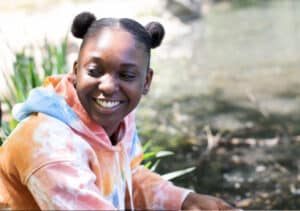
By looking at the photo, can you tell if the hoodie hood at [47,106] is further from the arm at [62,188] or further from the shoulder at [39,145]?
the arm at [62,188]

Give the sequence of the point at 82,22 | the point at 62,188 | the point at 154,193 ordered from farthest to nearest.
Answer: the point at 154,193 → the point at 82,22 → the point at 62,188

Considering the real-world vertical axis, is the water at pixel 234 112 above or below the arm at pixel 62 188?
below

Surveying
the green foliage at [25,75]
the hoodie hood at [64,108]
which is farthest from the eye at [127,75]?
the green foliage at [25,75]

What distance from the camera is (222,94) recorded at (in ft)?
17.1

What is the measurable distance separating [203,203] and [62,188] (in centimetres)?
63

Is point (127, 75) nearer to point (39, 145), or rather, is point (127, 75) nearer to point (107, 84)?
point (107, 84)

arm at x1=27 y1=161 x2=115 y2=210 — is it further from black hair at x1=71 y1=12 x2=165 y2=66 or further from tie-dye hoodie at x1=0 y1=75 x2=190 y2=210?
black hair at x1=71 y1=12 x2=165 y2=66

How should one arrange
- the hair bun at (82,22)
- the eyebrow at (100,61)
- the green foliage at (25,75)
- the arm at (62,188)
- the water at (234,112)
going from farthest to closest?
the water at (234,112)
the green foliage at (25,75)
the hair bun at (82,22)
the eyebrow at (100,61)
the arm at (62,188)

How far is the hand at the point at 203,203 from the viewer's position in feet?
6.26

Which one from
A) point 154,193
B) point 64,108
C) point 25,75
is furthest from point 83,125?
point 25,75

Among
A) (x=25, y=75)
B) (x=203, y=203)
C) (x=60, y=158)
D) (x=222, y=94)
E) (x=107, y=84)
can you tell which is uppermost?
(x=107, y=84)

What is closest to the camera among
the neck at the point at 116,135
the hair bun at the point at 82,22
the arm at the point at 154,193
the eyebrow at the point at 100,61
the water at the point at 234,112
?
the eyebrow at the point at 100,61

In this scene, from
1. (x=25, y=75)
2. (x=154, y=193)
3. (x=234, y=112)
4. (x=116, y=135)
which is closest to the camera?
(x=116, y=135)

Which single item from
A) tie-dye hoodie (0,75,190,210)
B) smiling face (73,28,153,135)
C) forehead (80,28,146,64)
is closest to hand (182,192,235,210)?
tie-dye hoodie (0,75,190,210)
